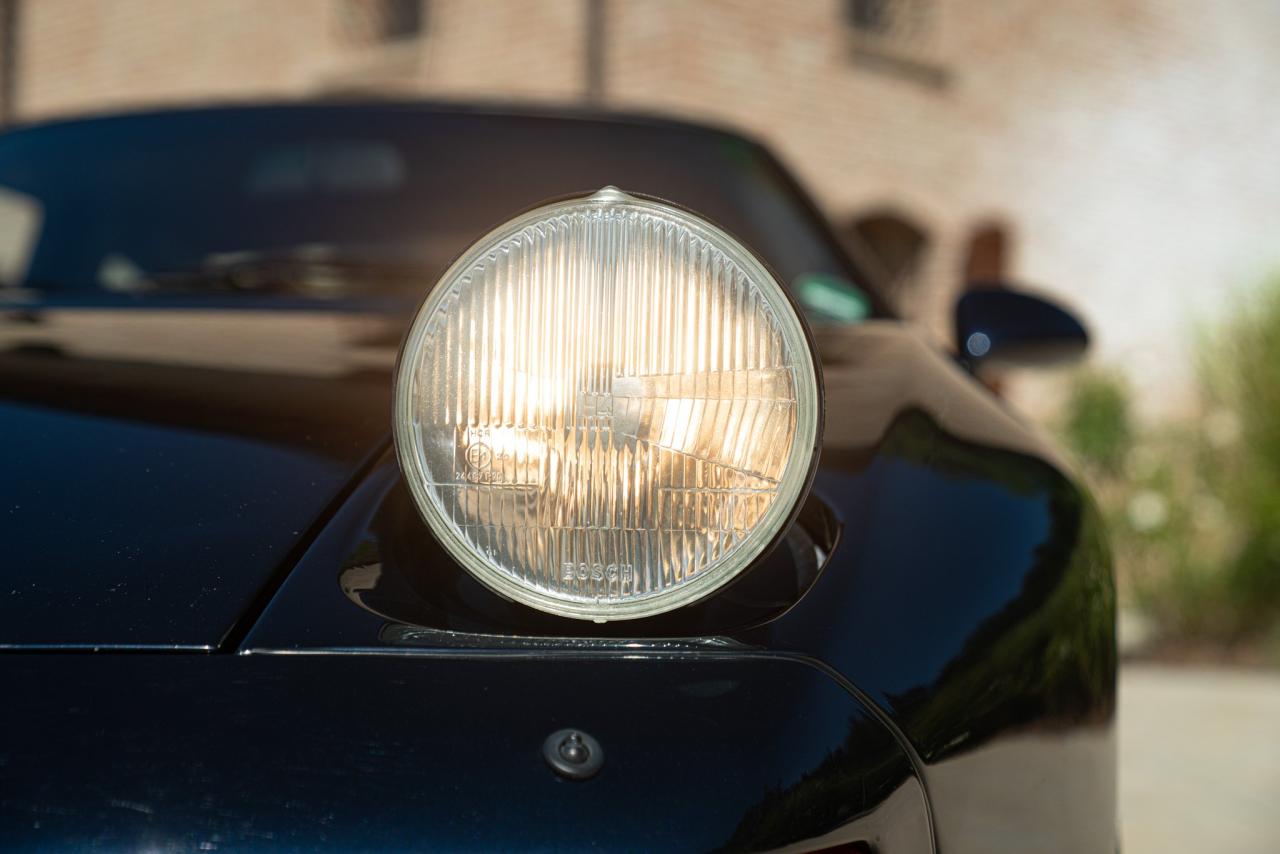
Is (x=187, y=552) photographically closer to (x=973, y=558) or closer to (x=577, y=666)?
(x=577, y=666)

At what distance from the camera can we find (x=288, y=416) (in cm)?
112

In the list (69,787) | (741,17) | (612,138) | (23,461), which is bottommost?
(69,787)

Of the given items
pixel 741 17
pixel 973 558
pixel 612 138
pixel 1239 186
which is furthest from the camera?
pixel 1239 186

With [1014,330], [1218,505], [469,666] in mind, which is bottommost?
[1218,505]

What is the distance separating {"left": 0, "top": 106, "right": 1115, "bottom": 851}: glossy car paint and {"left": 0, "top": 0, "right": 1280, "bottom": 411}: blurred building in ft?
18.5

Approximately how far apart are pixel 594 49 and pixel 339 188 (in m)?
5.51

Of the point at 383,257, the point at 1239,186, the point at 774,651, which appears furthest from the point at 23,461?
the point at 1239,186

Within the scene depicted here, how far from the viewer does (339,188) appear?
2029 millimetres

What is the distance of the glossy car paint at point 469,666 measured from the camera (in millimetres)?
768

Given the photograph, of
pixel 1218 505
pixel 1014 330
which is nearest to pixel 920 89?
pixel 1218 505

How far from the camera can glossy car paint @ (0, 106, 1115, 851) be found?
768mm

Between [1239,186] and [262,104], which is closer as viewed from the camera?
[262,104]

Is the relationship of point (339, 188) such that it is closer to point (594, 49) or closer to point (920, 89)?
point (594, 49)

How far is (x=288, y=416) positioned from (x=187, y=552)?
8.4 inches
